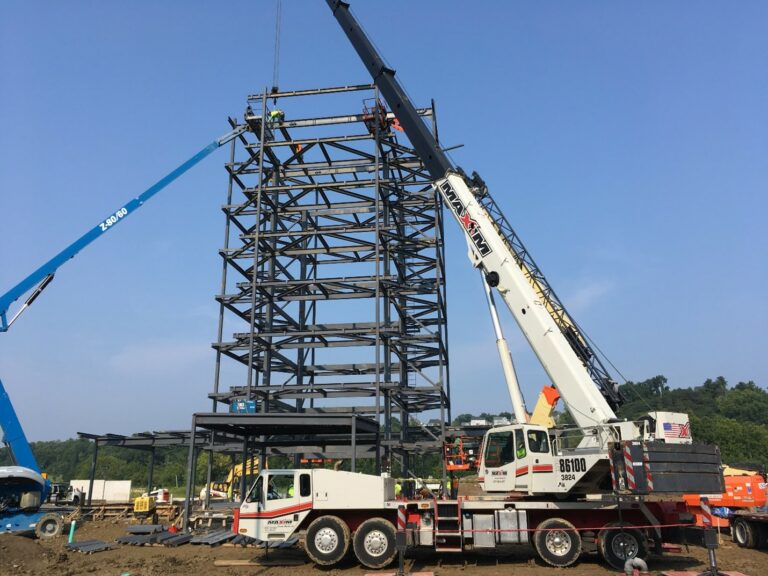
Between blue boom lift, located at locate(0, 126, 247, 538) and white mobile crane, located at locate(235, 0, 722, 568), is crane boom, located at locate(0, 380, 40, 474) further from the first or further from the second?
white mobile crane, located at locate(235, 0, 722, 568)

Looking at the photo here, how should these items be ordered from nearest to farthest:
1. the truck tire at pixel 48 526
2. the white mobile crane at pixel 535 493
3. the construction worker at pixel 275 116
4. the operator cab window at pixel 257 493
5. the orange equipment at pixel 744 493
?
the white mobile crane at pixel 535 493 → the operator cab window at pixel 257 493 → the truck tire at pixel 48 526 → the orange equipment at pixel 744 493 → the construction worker at pixel 275 116

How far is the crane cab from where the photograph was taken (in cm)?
1501

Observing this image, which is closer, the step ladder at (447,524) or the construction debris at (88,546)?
the step ladder at (447,524)

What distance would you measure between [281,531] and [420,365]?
1776 centimetres

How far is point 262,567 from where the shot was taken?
15484 millimetres

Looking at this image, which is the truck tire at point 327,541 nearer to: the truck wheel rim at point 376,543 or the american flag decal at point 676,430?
the truck wheel rim at point 376,543

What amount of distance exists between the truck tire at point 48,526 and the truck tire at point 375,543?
45.1 ft

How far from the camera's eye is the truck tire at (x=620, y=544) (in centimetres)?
1445

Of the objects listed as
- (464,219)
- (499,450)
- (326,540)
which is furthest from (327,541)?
(464,219)

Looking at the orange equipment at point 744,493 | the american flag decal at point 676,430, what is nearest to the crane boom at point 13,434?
the american flag decal at point 676,430

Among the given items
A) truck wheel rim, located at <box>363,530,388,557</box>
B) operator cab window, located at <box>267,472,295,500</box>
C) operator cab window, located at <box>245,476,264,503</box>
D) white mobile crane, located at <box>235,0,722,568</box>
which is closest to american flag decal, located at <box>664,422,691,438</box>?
white mobile crane, located at <box>235,0,722,568</box>

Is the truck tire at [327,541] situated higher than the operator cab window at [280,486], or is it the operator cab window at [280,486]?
the operator cab window at [280,486]

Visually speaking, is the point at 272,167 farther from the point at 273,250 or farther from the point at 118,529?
the point at 118,529

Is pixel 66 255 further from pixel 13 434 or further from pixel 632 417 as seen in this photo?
pixel 632 417
